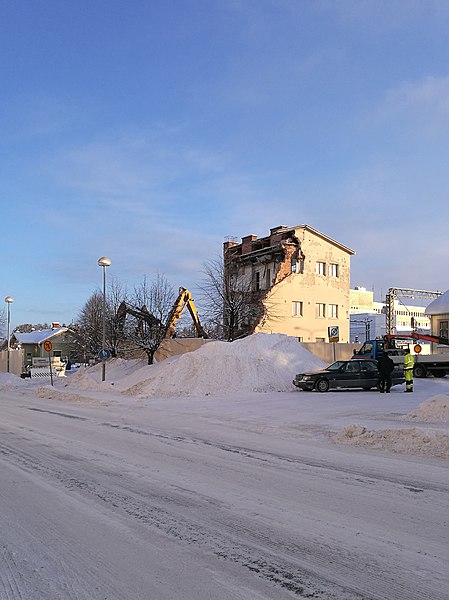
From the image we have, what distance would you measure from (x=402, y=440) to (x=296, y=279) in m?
38.9

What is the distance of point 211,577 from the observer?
4953 millimetres

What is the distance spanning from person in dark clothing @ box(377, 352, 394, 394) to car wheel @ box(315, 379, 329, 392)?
227 centimetres

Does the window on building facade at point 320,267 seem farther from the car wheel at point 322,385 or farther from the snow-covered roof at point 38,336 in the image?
the snow-covered roof at point 38,336

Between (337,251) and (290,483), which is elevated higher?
(337,251)

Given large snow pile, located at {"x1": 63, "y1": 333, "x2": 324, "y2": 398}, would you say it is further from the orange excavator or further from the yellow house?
the yellow house

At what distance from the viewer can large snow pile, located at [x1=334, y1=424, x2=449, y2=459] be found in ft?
36.6

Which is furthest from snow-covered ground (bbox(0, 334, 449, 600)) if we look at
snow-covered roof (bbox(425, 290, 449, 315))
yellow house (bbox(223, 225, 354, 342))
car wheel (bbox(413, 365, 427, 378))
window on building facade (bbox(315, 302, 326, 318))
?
snow-covered roof (bbox(425, 290, 449, 315))

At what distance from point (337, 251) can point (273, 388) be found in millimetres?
30221

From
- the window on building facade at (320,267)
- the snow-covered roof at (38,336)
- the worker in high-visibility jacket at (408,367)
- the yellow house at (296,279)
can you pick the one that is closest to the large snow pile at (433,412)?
the worker in high-visibility jacket at (408,367)

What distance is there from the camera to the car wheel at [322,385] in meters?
25.9

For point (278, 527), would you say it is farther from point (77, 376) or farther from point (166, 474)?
point (77, 376)

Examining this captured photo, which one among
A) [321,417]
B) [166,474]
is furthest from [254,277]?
[166,474]

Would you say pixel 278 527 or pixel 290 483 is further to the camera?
pixel 290 483

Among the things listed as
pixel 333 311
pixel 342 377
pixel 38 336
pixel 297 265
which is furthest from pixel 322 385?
pixel 38 336
